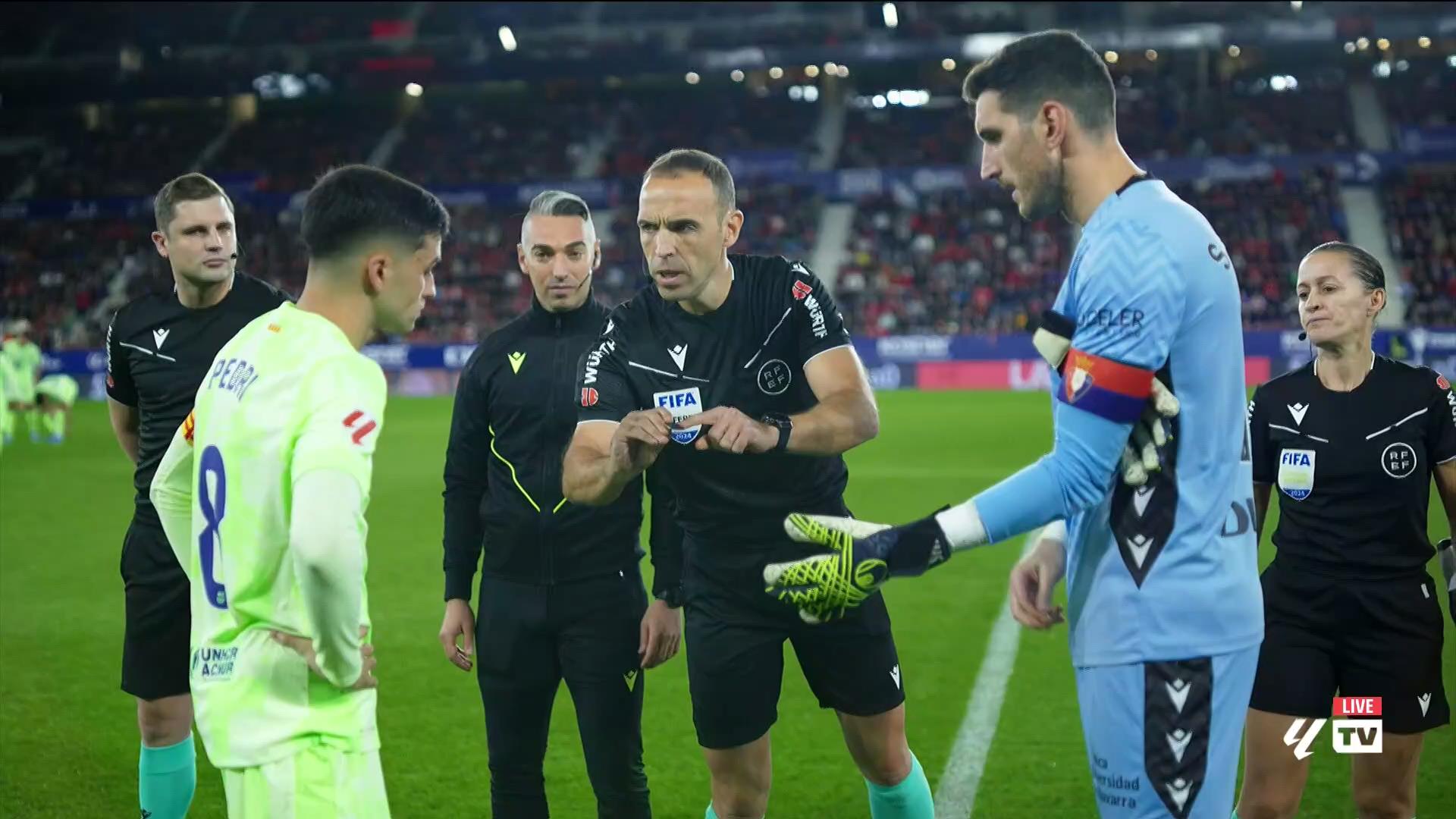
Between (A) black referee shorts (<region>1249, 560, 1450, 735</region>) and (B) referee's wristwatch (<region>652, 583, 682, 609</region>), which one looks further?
(B) referee's wristwatch (<region>652, 583, 682, 609</region>)

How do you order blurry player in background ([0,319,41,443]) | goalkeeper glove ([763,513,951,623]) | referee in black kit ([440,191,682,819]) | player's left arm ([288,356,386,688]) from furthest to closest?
blurry player in background ([0,319,41,443]) → referee in black kit ([440,191,682,819]) → goalkeeper glove ([763,513,951,623]) → player's left arm ([288,356,386,688])

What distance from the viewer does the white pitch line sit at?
575 centimetres

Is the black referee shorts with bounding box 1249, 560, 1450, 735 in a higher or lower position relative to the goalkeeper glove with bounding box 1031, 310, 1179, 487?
lower

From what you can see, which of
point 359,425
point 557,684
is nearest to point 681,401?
point 557,684

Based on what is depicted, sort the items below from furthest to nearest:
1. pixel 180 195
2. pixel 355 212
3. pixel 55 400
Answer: pixel 55 400
pixel 180 195
pixel 355 212

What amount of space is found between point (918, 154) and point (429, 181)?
16.1m

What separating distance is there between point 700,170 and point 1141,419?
185 centimetres

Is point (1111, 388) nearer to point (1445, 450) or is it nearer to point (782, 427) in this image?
point (782, 427)

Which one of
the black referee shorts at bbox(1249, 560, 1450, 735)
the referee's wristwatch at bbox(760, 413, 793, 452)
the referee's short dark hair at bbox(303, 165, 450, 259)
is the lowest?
the black referee shorts at bbox(1249, 560, 1450, 735)

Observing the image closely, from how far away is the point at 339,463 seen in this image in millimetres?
2678

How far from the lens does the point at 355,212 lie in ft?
9.80

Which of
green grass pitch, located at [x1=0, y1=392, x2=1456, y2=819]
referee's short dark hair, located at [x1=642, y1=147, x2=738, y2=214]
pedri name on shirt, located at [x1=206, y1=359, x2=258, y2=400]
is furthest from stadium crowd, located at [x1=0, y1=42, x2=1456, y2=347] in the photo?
pedri name on shirt, located at [x1=206, y1=359, x2=258, y2=400]

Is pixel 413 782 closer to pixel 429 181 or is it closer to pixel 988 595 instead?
pixel 988 595

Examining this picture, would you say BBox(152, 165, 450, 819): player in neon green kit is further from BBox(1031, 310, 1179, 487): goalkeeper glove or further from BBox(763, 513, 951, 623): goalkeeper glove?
BBox(1031, 310, 1179, 487): goalkeeper glove
